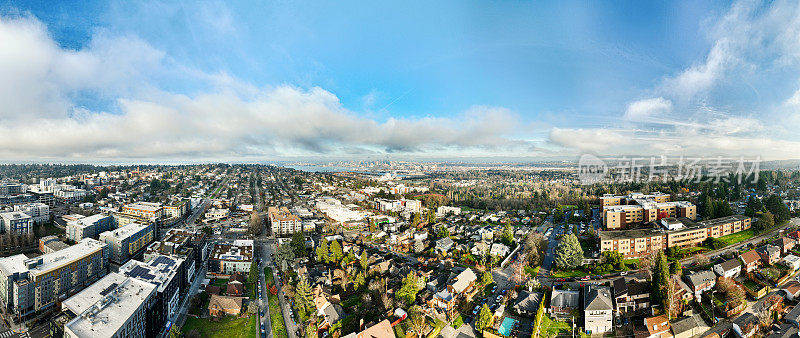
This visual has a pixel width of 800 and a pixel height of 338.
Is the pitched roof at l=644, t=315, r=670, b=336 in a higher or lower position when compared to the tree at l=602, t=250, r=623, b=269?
lower

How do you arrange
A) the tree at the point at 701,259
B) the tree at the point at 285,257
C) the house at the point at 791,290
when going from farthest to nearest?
the tree at the point at 285,257 < the tree at the point at 701,259 < the house at the point at 791,290

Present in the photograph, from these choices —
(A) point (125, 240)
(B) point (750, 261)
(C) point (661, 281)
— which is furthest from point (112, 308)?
(B) point (750, 261)

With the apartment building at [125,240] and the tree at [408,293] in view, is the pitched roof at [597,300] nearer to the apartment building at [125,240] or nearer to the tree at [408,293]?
the tree at [408,293]

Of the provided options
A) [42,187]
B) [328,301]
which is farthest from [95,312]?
[42,187]

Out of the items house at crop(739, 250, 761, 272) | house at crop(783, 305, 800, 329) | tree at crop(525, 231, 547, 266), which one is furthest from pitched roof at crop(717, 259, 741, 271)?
tree at crop(525, 231, 547, 266)

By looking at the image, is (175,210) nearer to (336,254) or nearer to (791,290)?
(336,254)

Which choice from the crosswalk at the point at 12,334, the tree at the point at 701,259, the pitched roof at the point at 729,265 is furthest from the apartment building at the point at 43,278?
the tree at the point at 701,259

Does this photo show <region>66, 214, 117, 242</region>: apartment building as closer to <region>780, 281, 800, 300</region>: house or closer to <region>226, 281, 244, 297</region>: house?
<region>226, 281, 244, 297</region>: house
